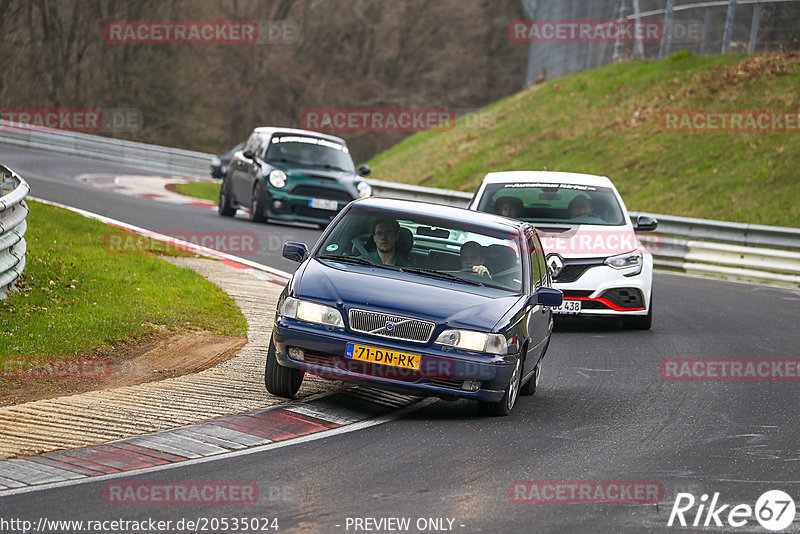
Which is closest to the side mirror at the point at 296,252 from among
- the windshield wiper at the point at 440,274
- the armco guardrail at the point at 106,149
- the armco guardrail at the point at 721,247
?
the windshield wiper at the point at 440,274

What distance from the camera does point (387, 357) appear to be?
27.8 ft

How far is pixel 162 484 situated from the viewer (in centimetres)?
654

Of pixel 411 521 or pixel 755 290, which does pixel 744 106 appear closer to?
pixel 755 290

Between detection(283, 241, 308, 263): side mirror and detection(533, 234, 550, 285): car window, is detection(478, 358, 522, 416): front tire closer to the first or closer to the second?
detection(533, 234, 550, 285): car window

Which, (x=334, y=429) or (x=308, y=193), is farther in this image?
(x=308, y=193)

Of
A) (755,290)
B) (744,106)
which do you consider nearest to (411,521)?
(755,290)

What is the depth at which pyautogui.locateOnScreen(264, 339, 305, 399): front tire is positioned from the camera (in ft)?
29.4

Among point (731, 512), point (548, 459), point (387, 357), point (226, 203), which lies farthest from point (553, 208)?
point (226, 203)

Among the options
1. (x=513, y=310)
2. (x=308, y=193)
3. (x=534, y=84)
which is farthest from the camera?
(x=534, y=84)

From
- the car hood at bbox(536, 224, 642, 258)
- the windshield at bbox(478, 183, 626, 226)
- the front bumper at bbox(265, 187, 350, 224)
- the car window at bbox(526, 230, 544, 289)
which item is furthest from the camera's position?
the front bumper at bbox(265, 187, 350, 224)

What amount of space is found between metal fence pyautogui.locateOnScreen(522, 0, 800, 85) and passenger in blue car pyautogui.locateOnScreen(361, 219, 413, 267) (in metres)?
23.4

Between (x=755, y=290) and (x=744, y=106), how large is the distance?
12.0 metres

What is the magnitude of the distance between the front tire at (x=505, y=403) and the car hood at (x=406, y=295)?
1.51 feet

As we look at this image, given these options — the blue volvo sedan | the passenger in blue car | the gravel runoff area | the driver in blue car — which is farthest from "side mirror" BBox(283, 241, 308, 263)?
the driver in blue car
